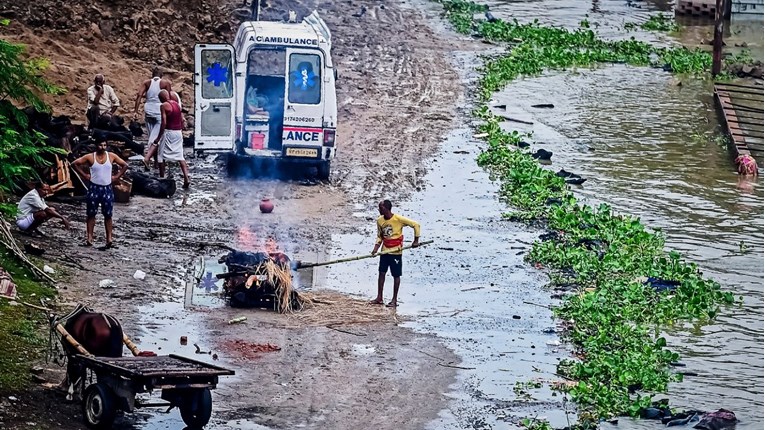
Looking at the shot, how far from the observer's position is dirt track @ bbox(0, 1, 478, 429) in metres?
14.7

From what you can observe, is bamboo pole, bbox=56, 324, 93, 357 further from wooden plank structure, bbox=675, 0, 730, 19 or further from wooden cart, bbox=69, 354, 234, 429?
wooden plank structure, bbox=675, 0, 730, 19

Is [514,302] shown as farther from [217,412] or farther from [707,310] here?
[217,412]

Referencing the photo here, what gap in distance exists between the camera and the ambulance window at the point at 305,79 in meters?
24.1

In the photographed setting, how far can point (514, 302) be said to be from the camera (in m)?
19.2

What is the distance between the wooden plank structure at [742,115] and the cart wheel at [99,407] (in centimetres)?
1938

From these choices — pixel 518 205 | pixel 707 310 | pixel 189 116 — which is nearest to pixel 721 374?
pixel 707 310

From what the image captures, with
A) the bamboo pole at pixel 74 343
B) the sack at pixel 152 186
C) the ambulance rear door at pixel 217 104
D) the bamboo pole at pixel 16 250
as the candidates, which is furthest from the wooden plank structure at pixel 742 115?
the bamboo pole at pixel 74 343

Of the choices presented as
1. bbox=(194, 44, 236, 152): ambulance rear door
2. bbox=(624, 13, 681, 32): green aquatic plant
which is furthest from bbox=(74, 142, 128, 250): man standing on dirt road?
bbox=(624, 13, 681, 32): green aquatic plant

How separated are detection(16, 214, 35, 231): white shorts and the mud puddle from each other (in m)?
4.14

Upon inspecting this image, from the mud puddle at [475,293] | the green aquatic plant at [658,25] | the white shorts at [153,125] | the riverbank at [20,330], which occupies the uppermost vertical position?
the green aquatic plant at [658,25]

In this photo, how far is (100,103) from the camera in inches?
989

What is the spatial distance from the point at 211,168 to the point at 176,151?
2.04 metres

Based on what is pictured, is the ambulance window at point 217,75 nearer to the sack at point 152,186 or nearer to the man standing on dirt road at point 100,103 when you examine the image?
the sack at point 152,186

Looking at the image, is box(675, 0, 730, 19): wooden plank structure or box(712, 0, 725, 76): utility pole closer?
box(712, 0, 725, 76): utility pole
